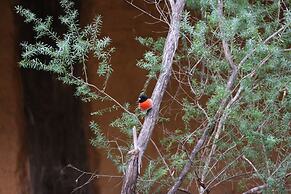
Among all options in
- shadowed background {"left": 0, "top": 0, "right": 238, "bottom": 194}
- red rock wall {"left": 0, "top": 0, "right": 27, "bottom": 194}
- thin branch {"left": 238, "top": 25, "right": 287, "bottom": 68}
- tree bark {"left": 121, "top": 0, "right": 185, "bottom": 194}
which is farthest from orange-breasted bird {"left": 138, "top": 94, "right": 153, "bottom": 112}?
red rock wall {"left": 0, "top": 0, "right": 27, "bottom": 194}

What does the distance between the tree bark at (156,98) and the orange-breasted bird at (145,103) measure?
3 cm

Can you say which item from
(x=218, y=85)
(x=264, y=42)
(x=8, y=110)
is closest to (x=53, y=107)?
(x=8, y=110)

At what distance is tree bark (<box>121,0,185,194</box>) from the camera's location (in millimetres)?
3213

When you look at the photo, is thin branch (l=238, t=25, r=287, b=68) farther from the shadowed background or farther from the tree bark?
the shadowed background

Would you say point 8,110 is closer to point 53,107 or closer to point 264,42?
point 53,107

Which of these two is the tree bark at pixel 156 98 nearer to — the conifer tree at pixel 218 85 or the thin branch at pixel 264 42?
the conifer tree at pixel 218 85

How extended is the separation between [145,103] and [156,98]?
0.09 meters

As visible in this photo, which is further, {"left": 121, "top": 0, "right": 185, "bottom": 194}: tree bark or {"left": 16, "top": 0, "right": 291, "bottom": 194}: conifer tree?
{"left": 16, "top": 0, "right": 291, "bottom": 194}: conifer tree

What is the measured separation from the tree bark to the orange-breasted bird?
0.03 metres

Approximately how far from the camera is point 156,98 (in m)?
3.37

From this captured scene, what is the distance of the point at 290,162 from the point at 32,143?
2.77 meters

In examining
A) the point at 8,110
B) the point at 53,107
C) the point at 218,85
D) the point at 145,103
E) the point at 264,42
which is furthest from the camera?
the point at 53,107

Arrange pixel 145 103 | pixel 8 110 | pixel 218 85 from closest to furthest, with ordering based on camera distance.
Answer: pixel 145 103 → pixel 218 85 → pixel 8 110

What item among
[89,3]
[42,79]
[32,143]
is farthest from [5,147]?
[89,3]
